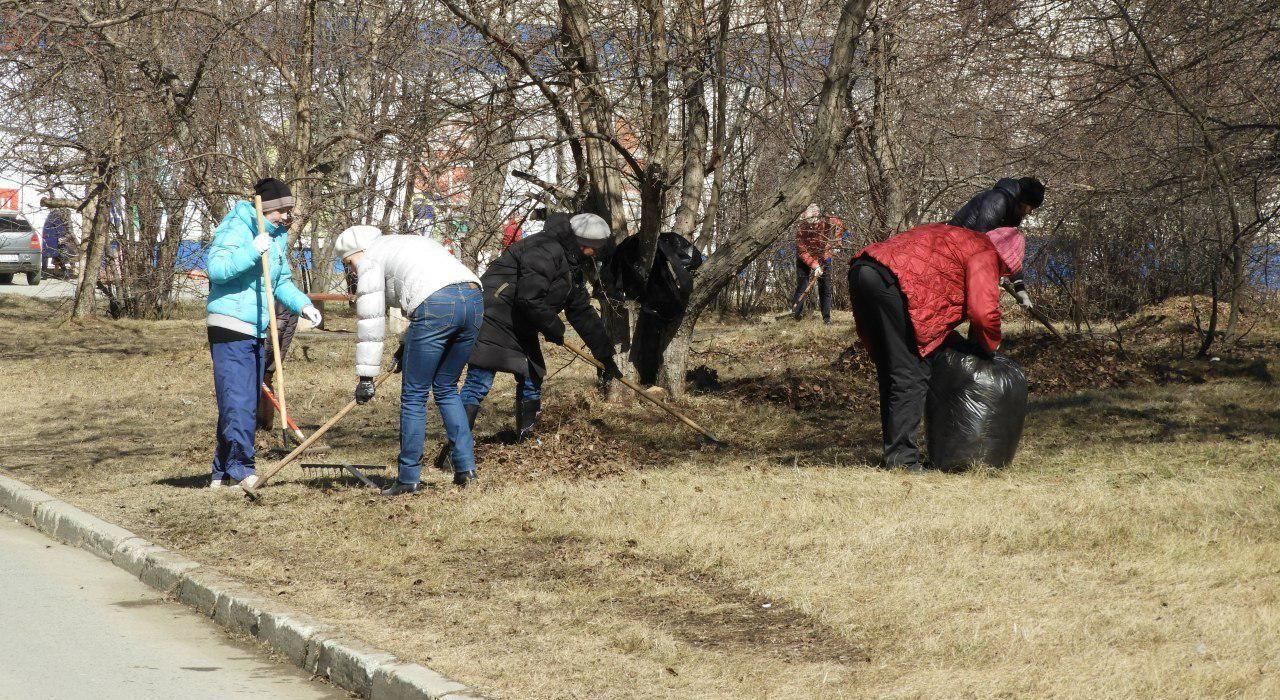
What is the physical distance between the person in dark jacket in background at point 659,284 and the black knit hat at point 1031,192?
3040 millimetres

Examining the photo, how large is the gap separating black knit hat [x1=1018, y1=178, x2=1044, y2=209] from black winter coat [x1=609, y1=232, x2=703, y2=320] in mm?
3040

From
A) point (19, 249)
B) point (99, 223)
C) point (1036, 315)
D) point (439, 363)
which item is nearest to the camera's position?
point (439, 363)

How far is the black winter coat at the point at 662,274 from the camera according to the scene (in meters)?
10.3

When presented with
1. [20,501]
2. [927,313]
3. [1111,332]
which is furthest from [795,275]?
[20,501]

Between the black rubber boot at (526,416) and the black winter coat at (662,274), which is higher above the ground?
the black winter coat at (662,274)

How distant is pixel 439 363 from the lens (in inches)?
292

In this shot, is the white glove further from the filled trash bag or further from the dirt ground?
the filled trash bag

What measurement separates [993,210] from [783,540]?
9.37 ft

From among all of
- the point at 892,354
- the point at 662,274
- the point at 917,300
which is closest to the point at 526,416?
the point at 662,274

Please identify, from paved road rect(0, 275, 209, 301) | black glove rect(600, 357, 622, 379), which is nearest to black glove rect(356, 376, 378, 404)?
black glove rect(600, 357, 622, 379)

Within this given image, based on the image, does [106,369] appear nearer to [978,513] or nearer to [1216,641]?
[978,513]

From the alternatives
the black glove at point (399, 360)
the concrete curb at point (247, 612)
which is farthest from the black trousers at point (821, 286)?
the concrete curb at point (247, 612)

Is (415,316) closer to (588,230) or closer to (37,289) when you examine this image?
(588,230)

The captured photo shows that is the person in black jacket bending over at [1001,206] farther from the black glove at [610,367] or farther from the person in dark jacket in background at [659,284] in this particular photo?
the person in dark jacket in background at [659,284]
